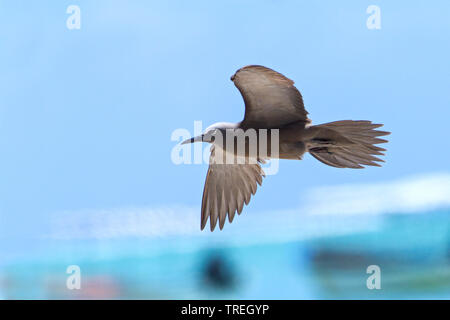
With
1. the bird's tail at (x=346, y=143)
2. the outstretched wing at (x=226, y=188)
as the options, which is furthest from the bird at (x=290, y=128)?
the outstretched wing at (x=226, y=188)

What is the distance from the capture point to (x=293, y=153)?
175 inches

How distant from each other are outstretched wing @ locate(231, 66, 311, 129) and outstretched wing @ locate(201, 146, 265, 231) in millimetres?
671

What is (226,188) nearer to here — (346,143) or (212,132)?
(212,132)

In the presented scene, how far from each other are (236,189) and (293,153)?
0.80m

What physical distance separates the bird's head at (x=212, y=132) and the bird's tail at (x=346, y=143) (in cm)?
57

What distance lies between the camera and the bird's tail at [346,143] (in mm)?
4223

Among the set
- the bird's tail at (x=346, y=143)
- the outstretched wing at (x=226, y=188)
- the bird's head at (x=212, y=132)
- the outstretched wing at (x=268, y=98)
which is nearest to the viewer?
the outstretched wing at (x=268, y=98)

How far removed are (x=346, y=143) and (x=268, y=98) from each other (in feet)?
2.01

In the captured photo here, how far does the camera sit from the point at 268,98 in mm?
4277

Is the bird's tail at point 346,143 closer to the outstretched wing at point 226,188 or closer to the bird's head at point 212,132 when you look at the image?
the bird's head at point 212,132

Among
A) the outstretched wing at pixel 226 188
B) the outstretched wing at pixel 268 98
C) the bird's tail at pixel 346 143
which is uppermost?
the outstretched wing at pixel 268 98

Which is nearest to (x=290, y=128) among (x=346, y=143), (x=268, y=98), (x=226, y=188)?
(x=268, y=98)
